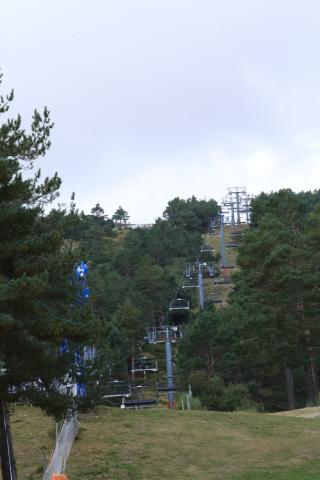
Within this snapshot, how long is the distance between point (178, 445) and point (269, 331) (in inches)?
933

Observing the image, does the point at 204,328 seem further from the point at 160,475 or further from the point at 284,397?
the point at 160,475

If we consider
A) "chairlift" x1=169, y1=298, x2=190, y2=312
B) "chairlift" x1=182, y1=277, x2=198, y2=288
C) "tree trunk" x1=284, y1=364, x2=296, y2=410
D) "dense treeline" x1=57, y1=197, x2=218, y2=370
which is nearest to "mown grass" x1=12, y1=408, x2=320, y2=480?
"dense treeline" x1=57, y1=197, x2=218, y2=370

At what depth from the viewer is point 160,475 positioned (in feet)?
65.9

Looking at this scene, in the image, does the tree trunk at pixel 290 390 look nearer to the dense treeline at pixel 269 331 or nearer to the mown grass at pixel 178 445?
the dense treeline at pixel 269 331

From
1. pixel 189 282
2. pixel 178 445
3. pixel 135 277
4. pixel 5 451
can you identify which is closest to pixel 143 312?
pixel 135 277

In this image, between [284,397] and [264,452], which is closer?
[264,452]

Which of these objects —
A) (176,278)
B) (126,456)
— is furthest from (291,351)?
(176,278)

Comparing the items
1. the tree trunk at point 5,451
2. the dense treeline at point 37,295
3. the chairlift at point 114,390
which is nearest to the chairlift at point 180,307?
the chairlift at point 114,390

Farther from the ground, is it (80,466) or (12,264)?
(12,264)

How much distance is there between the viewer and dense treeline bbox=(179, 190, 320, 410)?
45969 millimetres

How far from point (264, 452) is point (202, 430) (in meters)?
2.70

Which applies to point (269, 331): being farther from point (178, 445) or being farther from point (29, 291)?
point (29, 291)

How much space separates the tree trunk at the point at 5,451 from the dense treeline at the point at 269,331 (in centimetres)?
2313

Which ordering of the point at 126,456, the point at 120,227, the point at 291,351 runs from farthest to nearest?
the point at 120,227 → the point at 291,351 → the point at 126,456
